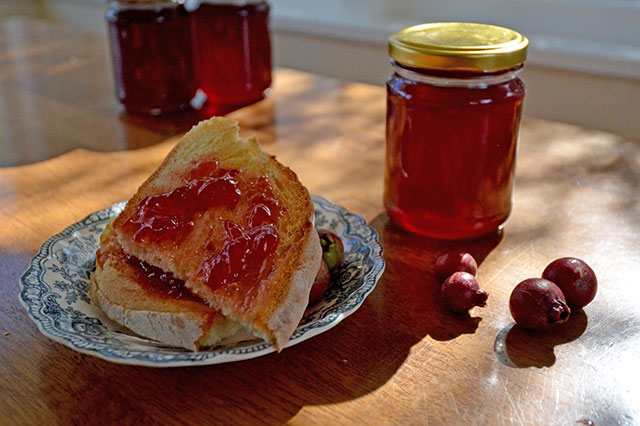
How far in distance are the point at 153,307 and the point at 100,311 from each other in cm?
10

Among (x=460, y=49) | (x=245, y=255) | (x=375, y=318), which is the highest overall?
(x=460, y=49)

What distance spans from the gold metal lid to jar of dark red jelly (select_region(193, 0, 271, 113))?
777 millimetres

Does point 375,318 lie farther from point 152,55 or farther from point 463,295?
point 152,55

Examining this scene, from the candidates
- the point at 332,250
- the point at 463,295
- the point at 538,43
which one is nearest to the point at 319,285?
the point at 332,250

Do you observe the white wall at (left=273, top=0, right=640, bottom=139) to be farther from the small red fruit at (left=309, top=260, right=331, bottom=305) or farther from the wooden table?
the small red fruit at (left=309, top=260, right=331, bottom=305)

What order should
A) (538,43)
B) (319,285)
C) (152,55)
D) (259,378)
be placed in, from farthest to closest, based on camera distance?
(538,43), (152,55), (319,285), (259,378)

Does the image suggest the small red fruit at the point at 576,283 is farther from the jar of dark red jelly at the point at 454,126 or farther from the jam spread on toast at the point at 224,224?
the jam spread on toast at the point at 224,224

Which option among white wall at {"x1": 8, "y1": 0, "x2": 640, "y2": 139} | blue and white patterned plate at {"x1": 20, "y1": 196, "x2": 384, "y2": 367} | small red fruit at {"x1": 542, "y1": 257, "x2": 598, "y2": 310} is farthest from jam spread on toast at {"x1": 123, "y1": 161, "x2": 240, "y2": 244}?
white wall at {"x1": 8, "y1": 0, "x2": 640, "y2": 139}

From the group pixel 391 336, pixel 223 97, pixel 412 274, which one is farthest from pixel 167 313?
pixel 223 97

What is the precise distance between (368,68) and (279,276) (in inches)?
87.2

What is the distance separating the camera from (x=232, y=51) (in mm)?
1751

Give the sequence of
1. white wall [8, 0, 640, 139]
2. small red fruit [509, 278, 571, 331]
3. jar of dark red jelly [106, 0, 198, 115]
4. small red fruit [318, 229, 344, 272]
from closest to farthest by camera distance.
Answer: small red fruit [509, 278, 571, 331]
small red fruit [318, 229, 344, 272]
jar of dark red jelly [106, 0, 198, 115]
white wall [8, 0, 640, 139]

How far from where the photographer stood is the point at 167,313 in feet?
2.53

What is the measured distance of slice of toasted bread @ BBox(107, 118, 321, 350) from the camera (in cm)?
78
